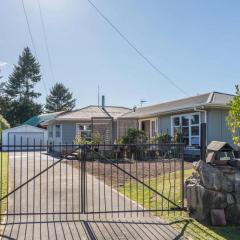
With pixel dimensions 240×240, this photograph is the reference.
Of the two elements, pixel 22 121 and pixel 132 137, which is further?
pixel 22 121

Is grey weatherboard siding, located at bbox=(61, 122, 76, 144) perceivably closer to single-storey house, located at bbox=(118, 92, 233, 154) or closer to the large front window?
single-storey house, located at bbox=(118, 92, 233, 154)

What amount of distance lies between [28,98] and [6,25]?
48.4 meters

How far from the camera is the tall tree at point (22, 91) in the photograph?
2298 inches

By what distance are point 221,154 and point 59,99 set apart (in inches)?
2441

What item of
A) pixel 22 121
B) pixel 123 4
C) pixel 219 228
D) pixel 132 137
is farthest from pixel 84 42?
pixel 22 121

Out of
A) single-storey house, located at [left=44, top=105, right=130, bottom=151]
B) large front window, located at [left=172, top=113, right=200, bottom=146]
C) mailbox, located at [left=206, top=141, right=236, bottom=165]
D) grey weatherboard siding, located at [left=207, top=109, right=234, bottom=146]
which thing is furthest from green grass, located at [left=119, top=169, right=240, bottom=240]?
single-storey house, located at [left=44, top=105, right=130, bottom=151]

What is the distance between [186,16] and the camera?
607 inches

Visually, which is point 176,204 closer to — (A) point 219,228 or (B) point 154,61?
(A) point 219,228

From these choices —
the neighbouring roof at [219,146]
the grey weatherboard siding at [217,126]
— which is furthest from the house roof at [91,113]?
the neighbouring roof at [219,146]

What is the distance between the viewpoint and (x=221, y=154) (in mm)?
6934

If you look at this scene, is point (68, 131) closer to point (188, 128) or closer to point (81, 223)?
point (188, 128)

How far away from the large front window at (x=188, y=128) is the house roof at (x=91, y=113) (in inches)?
366

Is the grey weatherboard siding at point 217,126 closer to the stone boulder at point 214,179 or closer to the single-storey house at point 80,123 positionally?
the single-storey house at point 80,123

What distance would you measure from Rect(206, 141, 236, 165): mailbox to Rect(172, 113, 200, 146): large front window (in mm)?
12107
